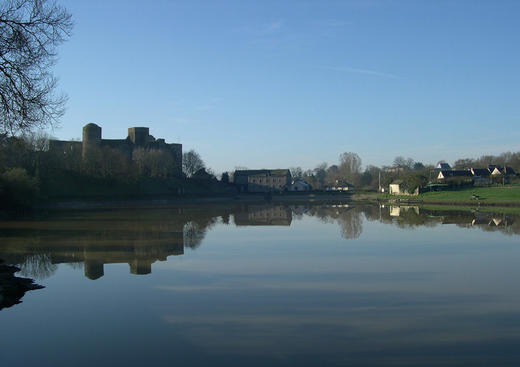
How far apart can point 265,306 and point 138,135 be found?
8266 centimetres

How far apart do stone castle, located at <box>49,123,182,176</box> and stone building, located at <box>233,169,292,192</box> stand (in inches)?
698

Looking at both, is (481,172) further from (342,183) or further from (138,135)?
(138,135)

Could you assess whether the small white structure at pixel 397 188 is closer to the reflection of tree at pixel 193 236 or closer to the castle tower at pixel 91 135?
the reflection of tree at pixel 193 236

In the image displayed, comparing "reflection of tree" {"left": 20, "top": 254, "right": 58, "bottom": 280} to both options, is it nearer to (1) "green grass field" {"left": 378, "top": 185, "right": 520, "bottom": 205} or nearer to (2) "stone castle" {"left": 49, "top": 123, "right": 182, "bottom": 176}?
(1) "green grass field" {"left": 378, "top": 185, "right": 520, "bottom": 205}

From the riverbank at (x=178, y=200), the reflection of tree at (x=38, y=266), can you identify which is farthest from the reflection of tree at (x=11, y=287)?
the riverbank at (x=178, y=200)

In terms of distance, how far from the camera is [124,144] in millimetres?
84688

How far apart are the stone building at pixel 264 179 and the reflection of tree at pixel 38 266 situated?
283 feet

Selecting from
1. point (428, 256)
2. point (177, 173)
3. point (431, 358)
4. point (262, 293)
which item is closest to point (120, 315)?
point (262, 293)

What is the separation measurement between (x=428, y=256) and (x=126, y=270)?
30.9ft

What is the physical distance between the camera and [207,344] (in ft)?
22.2

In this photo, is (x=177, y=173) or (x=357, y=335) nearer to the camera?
(x=357, y=335)

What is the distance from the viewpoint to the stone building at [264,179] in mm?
102625

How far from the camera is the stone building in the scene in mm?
102625

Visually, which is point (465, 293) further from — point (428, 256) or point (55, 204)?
point (55, 204)
